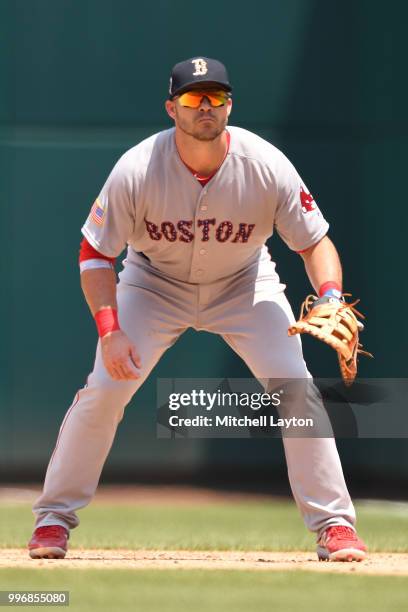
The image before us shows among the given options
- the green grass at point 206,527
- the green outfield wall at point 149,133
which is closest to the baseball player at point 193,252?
the green grass at point 206,527

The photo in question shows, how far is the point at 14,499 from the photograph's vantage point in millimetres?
6785

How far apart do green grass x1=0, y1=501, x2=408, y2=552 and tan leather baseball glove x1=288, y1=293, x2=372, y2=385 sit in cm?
103

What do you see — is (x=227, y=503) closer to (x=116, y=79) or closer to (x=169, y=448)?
(x=169, y=448)

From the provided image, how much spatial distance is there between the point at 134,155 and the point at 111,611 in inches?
65.8

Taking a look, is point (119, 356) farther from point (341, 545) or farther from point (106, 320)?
point (341, 545)

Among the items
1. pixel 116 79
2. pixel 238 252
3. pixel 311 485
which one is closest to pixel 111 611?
pixel 311 485

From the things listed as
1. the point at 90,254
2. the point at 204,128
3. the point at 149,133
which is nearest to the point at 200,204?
the point at 204,128

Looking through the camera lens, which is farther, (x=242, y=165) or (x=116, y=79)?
(x=116, y=79)

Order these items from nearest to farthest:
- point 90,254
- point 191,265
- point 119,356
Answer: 1. point 119,356
2. point 90,254
3. point 191,265

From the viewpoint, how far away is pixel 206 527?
5.97 metres

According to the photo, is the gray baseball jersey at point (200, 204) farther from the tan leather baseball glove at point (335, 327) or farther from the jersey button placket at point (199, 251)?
the tan leather baseball glove at point (335, 327)

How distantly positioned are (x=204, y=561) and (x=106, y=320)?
958 mm

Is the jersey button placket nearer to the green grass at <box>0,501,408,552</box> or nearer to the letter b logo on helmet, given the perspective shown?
the letter b logo on helmet

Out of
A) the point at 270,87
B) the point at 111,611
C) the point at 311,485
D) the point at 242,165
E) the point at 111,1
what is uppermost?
the point at 111,1
